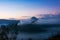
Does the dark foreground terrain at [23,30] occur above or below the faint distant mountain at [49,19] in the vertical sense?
below

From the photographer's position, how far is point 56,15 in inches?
60.7

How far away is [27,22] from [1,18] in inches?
14.9

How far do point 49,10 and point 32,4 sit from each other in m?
0.26

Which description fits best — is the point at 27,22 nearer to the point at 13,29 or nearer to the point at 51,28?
the point at 13,29

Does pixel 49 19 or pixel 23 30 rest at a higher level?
pixel 49 19

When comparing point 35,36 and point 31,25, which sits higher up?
point 31,25


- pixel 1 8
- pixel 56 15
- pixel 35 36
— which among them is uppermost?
pixel 1 8

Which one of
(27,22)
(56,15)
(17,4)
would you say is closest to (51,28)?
(56,15)

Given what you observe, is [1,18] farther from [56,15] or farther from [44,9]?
[56,15]

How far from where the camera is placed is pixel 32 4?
153 cm

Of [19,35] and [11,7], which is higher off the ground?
[11,7]

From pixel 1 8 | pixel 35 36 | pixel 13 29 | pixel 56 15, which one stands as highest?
pixel 1 8

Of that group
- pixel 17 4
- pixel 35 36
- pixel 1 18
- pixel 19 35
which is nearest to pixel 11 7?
pixel 17 4

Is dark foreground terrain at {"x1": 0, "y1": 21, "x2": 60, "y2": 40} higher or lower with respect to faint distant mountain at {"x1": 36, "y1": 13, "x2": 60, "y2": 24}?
lower
